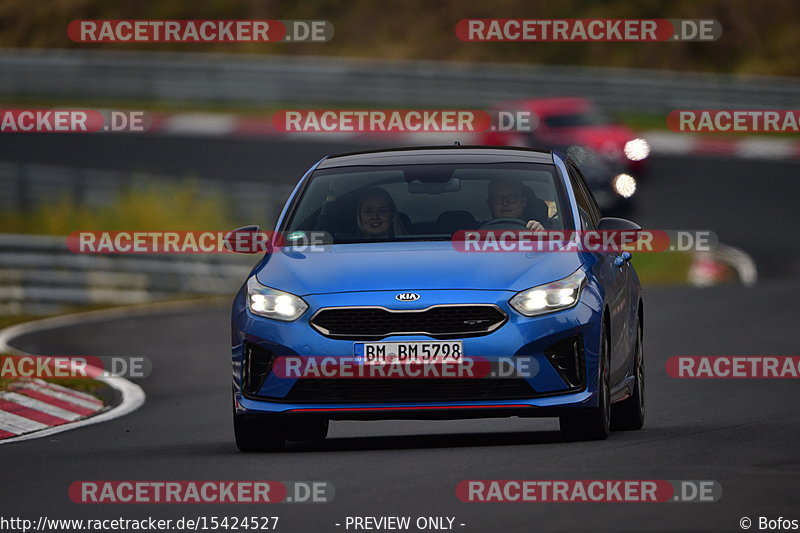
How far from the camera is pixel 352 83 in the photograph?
153 feet

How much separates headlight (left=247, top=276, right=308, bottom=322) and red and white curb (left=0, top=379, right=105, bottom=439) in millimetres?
2682

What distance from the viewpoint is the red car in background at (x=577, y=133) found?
35.6 m

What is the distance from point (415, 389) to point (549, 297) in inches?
33.5

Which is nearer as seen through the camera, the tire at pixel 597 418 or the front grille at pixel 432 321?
the front grille at pixel 432 321

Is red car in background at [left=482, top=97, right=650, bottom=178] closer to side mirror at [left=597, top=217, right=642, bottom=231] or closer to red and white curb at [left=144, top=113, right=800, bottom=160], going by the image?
red and white curb at [left=144, top=113, right=800, bottom=160]

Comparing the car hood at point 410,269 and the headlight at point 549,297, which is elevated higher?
the car hood at point 410,269

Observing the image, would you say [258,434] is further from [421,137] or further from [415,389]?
[421,137]

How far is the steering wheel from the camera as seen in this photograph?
10711 millimetres

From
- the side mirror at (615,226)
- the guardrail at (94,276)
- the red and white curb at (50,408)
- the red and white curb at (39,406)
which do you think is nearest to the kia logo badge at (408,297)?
the side mirror at (615,226)

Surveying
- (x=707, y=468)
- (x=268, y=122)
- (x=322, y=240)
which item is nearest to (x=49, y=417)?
(x=322, y=240)

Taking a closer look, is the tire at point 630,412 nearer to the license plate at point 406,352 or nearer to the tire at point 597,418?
the tire at point 597,418

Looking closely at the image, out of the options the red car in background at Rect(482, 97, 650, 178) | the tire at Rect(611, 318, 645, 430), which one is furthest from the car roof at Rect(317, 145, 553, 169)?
the red car in background at Rect(482, 97, 650, 178)

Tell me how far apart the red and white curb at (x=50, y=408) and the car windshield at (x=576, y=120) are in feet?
68.8

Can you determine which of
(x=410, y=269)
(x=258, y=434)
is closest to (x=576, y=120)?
(x=258, y=434)
